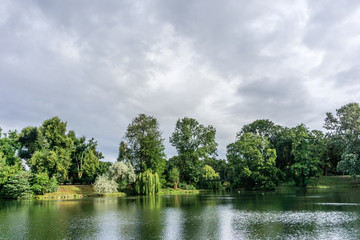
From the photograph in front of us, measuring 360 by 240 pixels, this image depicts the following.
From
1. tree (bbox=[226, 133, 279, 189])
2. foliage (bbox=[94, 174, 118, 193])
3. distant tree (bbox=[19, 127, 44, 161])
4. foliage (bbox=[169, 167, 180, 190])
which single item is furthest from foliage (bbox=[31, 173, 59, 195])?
tree (bbox=[226, 133, 279, 189])

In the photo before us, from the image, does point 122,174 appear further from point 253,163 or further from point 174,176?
point 253,163

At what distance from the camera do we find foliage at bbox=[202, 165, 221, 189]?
70725 millimetres

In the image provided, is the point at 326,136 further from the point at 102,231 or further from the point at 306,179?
the point at 102,231

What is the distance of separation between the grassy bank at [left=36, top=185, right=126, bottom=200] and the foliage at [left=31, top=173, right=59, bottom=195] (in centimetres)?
102

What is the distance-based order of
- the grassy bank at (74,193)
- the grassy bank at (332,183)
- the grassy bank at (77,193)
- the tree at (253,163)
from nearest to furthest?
1. the grassy bank at (74,193)
2. the grassy bank at (77,193)
3. the grassy bank at (332,183)
4. the tree at (253,163)

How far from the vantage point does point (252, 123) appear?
7894 cm

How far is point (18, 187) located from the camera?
44438 mm

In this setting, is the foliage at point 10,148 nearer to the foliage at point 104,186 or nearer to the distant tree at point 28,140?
the distant tree at point 28,140

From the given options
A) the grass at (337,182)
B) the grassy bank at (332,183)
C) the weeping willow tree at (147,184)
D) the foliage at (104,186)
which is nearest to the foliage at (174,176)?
the weeping willow tree at (147,184)

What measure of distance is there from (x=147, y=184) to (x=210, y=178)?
85.7 feet

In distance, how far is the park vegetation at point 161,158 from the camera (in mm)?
47469

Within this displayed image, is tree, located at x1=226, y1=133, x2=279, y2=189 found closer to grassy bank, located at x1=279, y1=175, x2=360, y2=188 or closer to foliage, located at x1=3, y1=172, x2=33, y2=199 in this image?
grassy bank, located at x1=279, y1=175, x2=360, y2=188

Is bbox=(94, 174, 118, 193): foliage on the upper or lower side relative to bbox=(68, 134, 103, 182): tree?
lower

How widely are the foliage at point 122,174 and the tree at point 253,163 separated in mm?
26181
